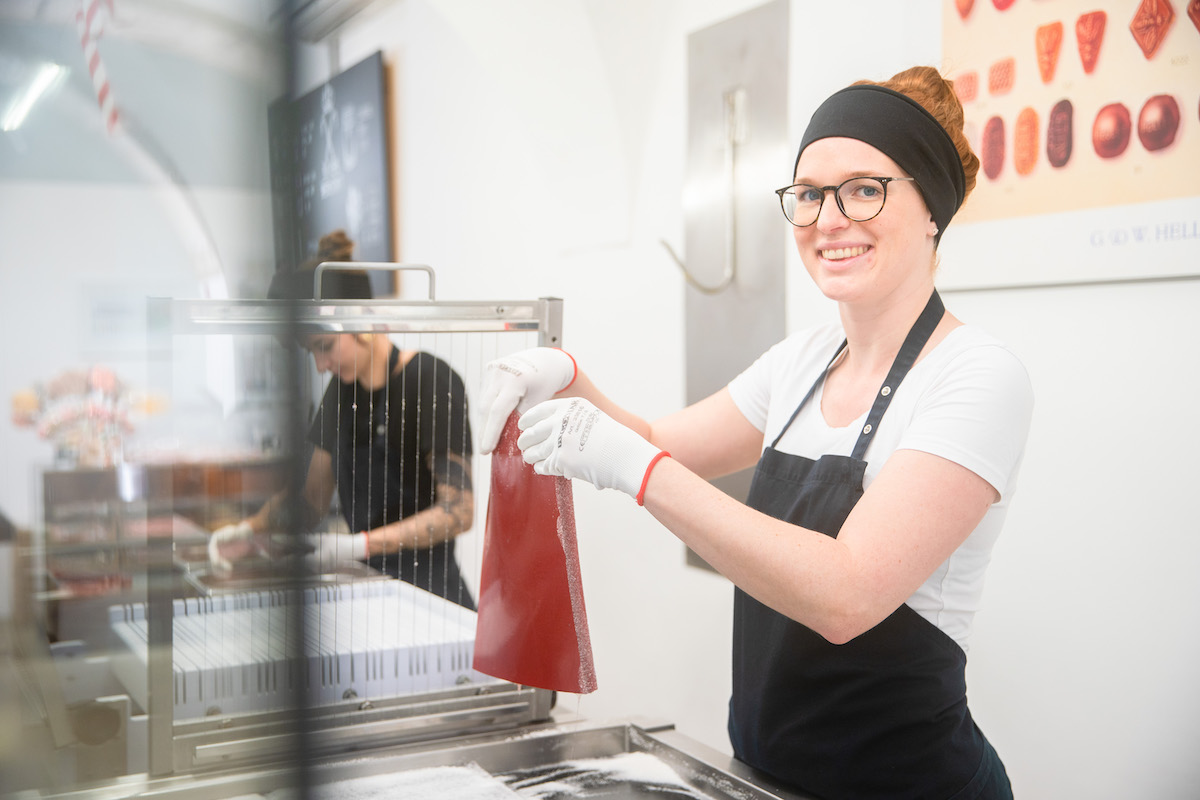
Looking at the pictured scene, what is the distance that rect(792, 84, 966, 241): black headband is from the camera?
1203 millimetres

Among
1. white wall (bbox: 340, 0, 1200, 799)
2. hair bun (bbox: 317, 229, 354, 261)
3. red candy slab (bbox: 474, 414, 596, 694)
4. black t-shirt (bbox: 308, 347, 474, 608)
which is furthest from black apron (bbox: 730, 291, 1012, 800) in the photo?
hair bun (bbox: 317, 229, 354, 261)

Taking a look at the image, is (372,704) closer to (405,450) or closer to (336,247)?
(405,450)

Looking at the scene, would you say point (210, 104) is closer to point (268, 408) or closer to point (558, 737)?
point (268, 408)

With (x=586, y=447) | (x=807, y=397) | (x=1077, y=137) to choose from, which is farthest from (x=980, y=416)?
(x=1077, y=137)

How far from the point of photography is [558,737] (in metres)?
1.34

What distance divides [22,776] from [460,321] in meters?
0.88

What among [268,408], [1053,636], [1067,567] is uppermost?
[268,408]

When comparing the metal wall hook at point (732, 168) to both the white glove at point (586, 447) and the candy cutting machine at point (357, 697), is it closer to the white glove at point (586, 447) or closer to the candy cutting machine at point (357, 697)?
the candy cutting machine at point (357, 697)

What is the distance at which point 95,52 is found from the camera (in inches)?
16.3

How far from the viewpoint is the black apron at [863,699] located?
1199 mm

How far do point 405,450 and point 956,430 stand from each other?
0.79 metres

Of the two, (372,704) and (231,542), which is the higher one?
(231,542)

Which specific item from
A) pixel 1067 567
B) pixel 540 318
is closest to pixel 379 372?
pixel 540 318

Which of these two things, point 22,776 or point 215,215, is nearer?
point 215,215
